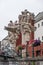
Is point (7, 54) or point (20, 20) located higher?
point (20, 20)

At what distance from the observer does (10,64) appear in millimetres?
14320

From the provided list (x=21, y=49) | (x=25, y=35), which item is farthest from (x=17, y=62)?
(x=25, y=35)

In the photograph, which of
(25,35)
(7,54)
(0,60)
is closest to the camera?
(0,60)

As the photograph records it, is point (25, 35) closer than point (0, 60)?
No

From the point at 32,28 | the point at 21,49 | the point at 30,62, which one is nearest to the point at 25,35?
the point at 32,28

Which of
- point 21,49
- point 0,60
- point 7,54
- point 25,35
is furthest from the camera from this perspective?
point 25,35

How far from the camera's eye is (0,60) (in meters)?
13.8

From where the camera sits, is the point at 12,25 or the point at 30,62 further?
the point at 12,25

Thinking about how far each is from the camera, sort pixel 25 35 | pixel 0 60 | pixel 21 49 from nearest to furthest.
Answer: pixel 0 60 → pixel 21 49 → pixel 25 35

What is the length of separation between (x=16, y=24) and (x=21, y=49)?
27.3ft

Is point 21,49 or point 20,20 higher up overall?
point 20,20

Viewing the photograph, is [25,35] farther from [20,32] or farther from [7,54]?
[7,54]

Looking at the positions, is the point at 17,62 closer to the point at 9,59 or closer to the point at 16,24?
the point at 9,59

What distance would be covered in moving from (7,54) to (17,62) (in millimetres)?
673
